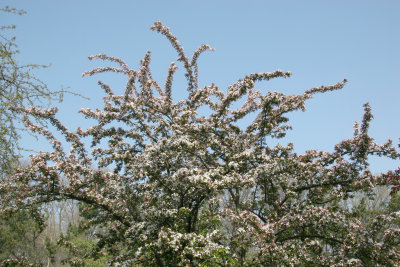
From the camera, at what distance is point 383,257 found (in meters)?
6.62

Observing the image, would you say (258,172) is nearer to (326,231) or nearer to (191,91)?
(326,231)

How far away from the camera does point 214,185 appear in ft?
22.4

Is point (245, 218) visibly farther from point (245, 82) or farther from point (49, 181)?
point (49, 181)

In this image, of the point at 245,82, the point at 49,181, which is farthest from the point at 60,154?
the point at 245,82

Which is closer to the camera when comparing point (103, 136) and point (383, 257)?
point (383, 257)

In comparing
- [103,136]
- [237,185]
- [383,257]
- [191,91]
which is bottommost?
[383,257]

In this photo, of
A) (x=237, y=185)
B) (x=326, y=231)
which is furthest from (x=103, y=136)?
(x=326, y=231)

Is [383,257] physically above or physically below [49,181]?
below

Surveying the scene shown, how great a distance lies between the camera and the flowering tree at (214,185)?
695 centimetres

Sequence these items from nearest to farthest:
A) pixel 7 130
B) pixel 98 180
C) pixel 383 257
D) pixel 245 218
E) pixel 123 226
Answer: pixel 7 130 < pixel 383 257 < pixel 245 218 < pixel 98 180 < pixel 123 226

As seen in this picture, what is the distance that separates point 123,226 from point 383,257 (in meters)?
6.52

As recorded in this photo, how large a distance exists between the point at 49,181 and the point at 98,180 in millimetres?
1215

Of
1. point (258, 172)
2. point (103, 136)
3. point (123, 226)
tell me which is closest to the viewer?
point (258, 172)

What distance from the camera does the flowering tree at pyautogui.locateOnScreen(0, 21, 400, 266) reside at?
6945 millimetres
